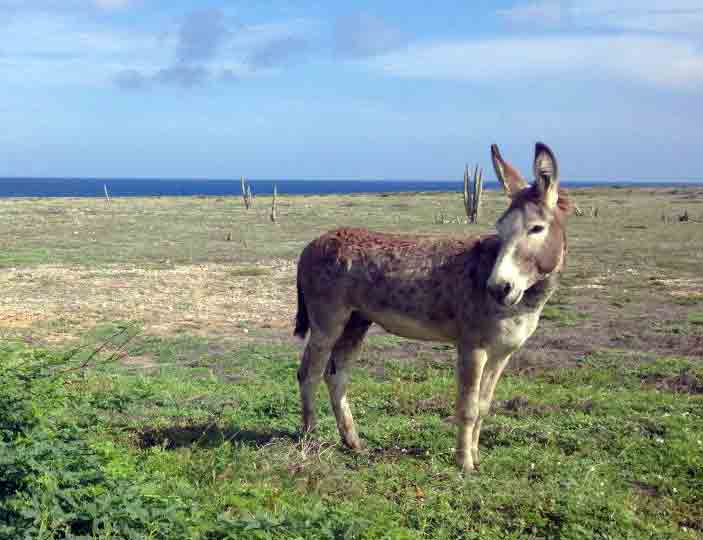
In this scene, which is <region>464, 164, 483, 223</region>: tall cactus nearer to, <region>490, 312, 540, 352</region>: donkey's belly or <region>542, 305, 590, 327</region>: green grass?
<region>542, 305, 590, 327</region>: green grass

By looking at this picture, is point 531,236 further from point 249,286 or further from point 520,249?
point 249,286

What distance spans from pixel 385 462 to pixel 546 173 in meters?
3.11

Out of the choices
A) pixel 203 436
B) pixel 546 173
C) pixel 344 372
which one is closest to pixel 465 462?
pixel 344 372

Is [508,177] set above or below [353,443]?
above

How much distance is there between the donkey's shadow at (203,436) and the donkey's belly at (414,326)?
1561mm

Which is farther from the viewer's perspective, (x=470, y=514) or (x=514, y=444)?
(x=514, y=444)

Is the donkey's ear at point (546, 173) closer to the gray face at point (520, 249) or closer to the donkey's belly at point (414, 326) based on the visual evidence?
the gray face at point (520, 249)

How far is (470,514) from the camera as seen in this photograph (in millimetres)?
6188

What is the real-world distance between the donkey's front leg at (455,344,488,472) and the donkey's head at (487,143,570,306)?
27.0 inches

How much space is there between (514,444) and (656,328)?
26.1 feet

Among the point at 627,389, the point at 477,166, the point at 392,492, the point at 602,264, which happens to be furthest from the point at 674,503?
the point at 477,166

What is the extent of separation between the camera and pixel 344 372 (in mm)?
7980

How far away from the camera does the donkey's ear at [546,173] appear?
6.47 metres

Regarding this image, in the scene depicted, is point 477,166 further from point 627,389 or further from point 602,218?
point 627,389
